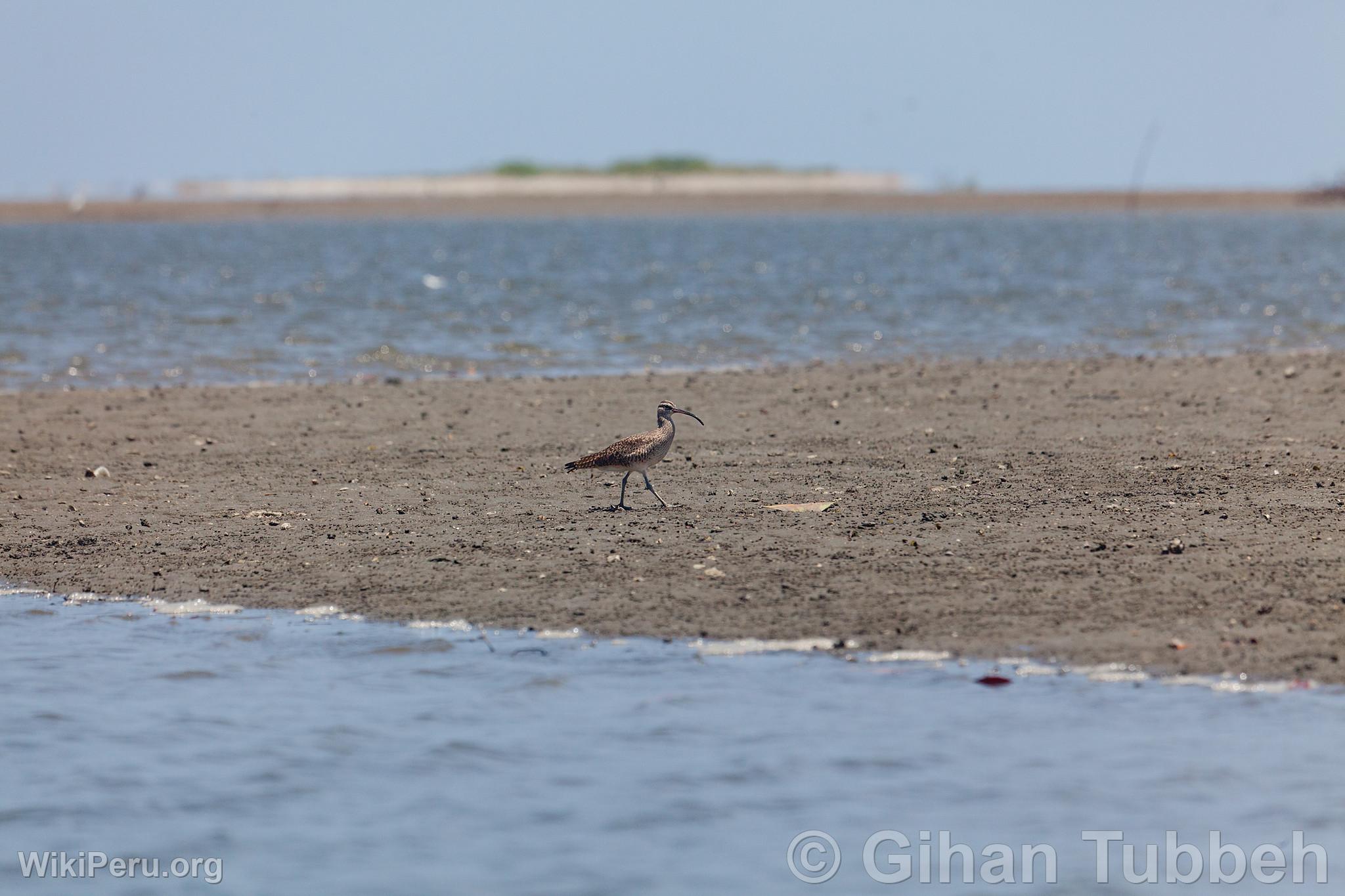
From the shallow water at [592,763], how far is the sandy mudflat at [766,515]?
0.76m

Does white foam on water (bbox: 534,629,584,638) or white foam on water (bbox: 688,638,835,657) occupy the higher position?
white foam on water (bbox: 688,638,835,657)

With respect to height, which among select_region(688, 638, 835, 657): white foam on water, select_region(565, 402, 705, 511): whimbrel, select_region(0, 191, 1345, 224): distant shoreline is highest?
select_region(565, 402, 705, 511): whimbrel

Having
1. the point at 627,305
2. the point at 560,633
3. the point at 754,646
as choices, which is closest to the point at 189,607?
the point at 560,633

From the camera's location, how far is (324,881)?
19.1 ft

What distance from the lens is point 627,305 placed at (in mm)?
32844

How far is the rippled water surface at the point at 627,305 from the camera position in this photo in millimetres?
23562

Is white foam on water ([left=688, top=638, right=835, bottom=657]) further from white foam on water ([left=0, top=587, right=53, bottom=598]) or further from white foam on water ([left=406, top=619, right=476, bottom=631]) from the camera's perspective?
white foam on water ([left=0, top=587, right=53, bottom=598])

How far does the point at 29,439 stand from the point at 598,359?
31.1 ft

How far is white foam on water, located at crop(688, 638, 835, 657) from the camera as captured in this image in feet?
27.4

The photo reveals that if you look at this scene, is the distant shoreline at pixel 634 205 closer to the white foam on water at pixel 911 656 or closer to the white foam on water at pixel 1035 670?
the white foam on water at pixel 911 656

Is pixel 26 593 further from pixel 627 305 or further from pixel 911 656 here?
pixel 627 305

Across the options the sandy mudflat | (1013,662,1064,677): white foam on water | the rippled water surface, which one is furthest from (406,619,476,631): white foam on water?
the rippled water surface

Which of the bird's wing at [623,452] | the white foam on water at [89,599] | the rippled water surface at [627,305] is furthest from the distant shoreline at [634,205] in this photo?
the white foam on water at [89,599]

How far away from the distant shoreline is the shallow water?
401 feet
